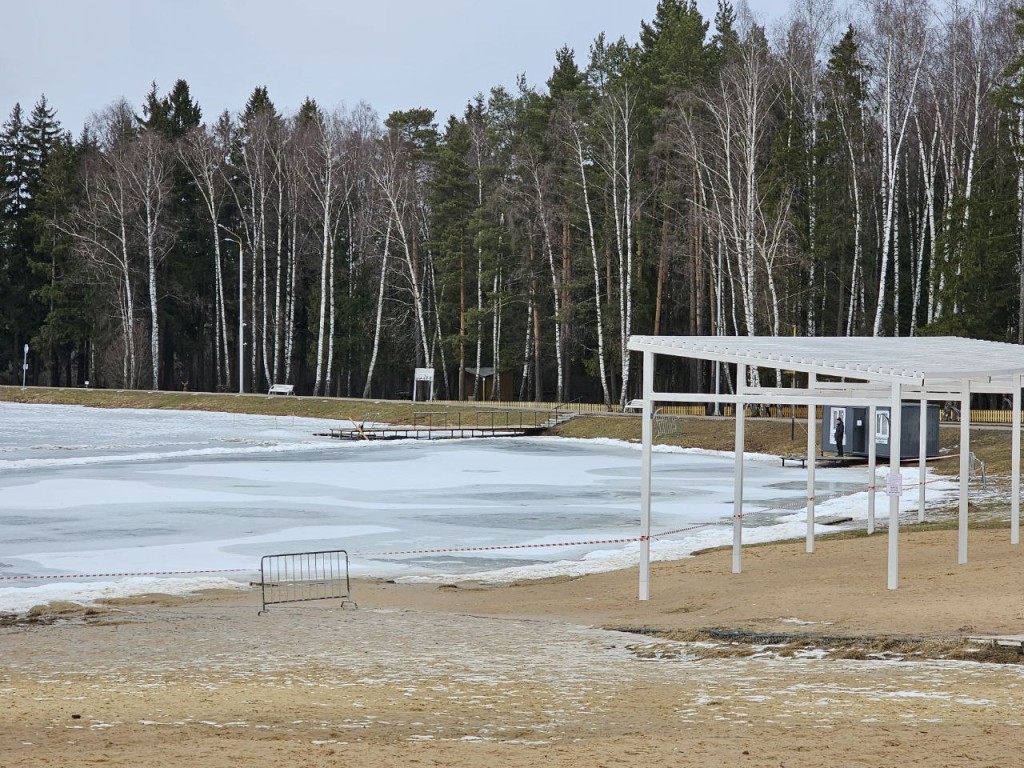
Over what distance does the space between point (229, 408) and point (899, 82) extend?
36271 mm

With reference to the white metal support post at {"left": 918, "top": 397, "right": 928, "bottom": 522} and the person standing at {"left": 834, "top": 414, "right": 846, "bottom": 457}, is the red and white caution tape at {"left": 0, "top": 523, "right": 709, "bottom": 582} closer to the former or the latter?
the white metal support post at {"left": 918, "top": 397, "right": 928, "bottom": 522}

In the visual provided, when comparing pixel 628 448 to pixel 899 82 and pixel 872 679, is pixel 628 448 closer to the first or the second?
pixel 899 82

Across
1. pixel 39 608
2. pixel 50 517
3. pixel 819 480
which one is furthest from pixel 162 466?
pixel 39 608

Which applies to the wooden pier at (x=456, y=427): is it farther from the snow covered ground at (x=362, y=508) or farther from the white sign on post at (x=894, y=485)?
the white sign on post at (x=894, y=485)

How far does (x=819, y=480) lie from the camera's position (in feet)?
106

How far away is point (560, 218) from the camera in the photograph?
6444 cm

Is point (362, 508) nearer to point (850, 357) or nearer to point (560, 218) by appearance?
point (850, 357)

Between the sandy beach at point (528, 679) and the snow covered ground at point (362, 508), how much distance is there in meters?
2.44

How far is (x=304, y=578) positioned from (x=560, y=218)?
4763 cm

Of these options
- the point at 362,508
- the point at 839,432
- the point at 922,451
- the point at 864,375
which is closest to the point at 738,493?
the point at 922,451

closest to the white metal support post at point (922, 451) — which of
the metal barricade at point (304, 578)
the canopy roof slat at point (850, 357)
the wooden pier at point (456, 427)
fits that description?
the canopy roof slat at point (850, 357)

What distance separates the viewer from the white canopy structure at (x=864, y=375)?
13727 mm

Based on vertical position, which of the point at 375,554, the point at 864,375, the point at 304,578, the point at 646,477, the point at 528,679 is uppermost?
the point at 864,375

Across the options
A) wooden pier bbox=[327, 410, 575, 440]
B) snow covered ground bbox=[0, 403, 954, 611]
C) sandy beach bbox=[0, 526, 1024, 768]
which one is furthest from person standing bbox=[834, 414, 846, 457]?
sandy beach bbox=[0, 526, 1024, 768]
